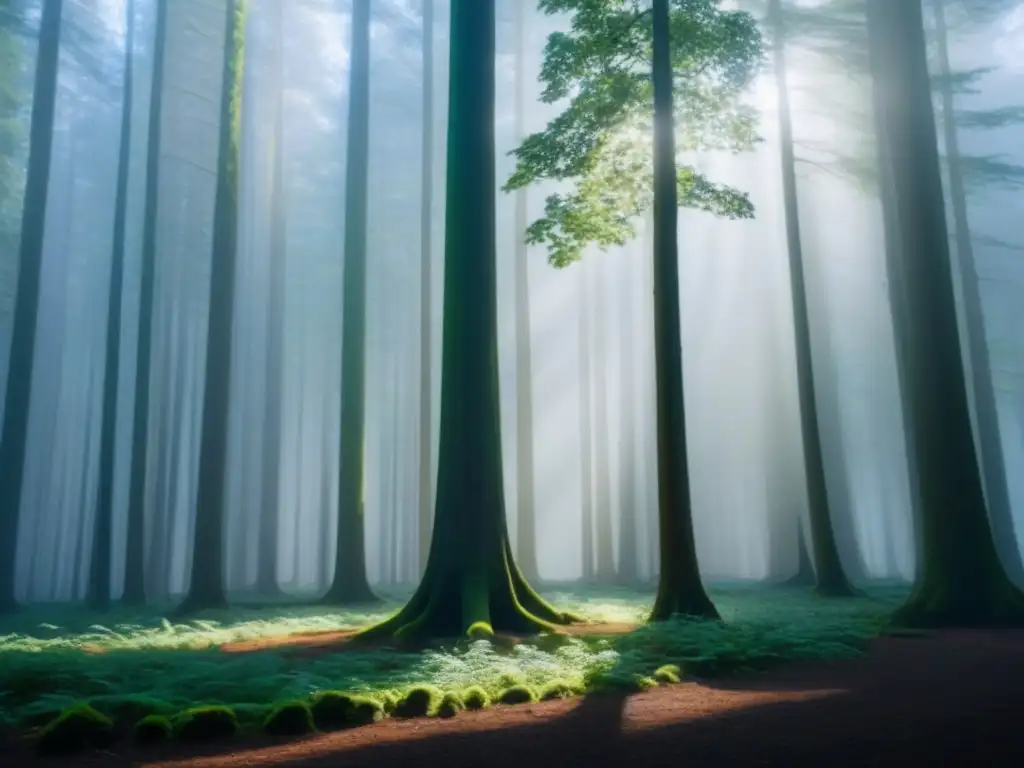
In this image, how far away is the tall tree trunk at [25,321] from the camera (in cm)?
1600

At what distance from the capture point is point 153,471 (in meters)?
31.0

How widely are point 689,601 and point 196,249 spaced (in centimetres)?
2632

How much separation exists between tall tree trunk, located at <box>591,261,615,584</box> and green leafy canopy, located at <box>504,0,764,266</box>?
16204mm

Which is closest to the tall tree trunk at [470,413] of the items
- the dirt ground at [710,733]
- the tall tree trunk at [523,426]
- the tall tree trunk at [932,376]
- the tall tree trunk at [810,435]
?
the dirt ground at [710,733]

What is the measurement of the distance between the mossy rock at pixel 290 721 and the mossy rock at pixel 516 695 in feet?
4.77

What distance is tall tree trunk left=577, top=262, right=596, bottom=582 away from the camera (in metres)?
27.2

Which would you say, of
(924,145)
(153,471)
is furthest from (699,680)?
(153,471)

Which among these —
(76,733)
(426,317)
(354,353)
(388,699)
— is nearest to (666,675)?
(388,699)

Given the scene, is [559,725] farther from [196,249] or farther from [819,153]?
[196,249]

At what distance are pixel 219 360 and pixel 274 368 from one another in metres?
10.7

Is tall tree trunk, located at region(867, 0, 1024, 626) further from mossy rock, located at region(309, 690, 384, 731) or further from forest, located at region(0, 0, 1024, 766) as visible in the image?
mossy rock, located at region(309, 690, 384, 731)

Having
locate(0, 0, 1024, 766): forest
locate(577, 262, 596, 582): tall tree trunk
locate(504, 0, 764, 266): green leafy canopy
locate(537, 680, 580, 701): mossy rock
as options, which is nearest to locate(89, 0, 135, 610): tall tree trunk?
locate(0, 0, 1024, 766): forest

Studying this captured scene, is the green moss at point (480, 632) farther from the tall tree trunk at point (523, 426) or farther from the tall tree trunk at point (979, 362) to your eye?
the tall tree trunk at point (979, 362)

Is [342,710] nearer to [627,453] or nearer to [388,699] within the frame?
[388,699]
